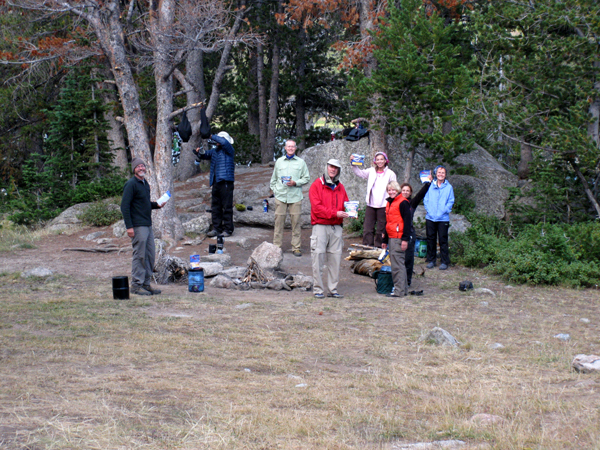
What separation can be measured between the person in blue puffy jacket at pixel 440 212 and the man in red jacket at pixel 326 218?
296 centimetres

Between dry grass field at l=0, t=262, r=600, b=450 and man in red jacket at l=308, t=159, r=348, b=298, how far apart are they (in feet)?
1.67

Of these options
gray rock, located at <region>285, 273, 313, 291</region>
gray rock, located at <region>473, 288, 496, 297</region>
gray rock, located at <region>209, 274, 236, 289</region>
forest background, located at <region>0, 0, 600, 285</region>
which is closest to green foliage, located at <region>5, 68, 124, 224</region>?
forest background, located at <region>0, 0, 600, 285</region>

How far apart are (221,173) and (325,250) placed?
4.36 m

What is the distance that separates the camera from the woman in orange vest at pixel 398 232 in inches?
348

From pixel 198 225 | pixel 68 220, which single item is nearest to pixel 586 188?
pixel 198 225

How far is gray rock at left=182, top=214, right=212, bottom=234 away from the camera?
13766 mm

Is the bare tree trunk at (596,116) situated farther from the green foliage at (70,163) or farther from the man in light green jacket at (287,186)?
the green foliage at (70,163)

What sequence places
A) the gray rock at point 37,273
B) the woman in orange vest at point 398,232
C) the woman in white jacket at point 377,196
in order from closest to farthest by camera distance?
the woman in orange vest at point 398,232, the gray rock at point 37,273, the woman in white jacket at point 377,196

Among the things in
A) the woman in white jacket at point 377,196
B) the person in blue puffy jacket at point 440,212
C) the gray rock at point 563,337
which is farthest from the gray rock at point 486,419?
the person in blue puffy jacket at point 440,212

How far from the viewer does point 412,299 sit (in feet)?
28.8

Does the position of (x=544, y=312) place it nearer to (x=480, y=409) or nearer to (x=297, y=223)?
(x=480, y=409)

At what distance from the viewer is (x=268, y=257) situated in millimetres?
10188

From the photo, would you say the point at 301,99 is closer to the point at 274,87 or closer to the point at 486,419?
the point at 274,87

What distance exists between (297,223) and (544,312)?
17.1 feet
